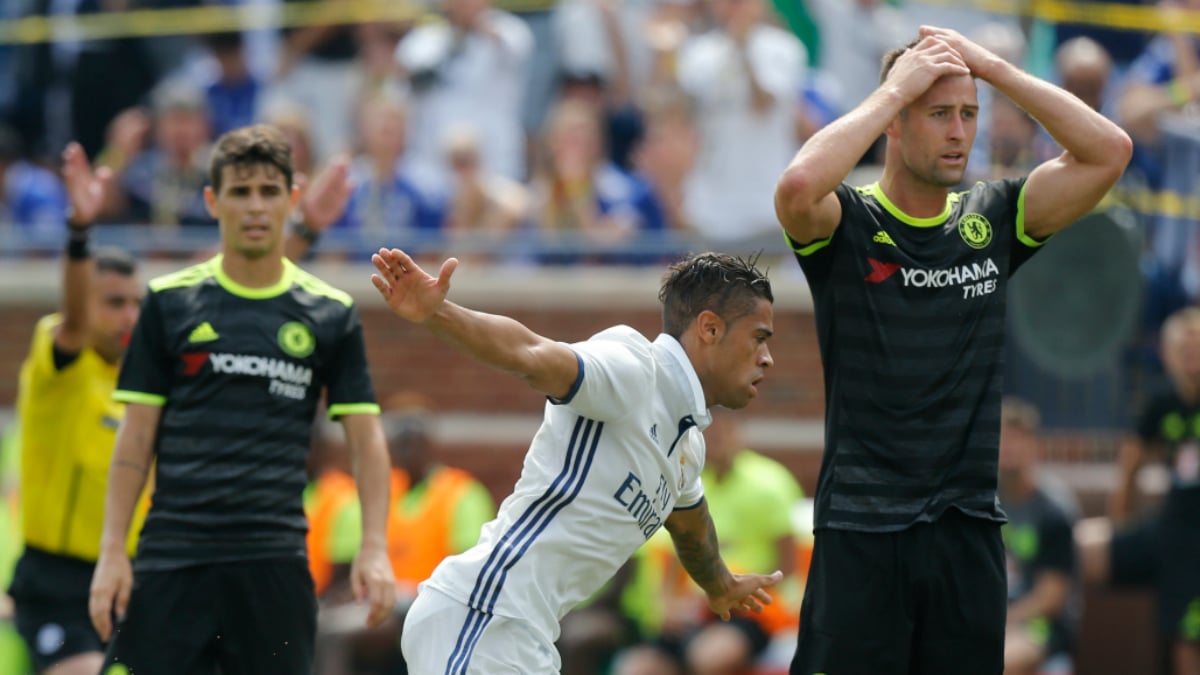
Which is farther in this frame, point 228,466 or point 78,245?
point 78,245

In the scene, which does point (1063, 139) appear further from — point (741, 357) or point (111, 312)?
point (111, 312)

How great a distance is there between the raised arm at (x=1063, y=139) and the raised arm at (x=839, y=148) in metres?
0.12

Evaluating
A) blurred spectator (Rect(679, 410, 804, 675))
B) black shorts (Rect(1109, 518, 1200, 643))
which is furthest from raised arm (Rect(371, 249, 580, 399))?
black shorts (Rect(1109, 518, 1200, 643))

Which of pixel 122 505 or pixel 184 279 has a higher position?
pixel 184 279

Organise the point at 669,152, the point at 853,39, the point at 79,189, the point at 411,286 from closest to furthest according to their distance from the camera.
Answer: the point at 411,286, the point at 79,189, the point at 669,152, the point at 853,39

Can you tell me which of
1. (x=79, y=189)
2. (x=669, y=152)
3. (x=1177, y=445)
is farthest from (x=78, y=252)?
(x=1177, y=445)

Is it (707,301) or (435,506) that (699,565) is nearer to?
(707,301)

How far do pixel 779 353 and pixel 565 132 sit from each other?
2.23 metres

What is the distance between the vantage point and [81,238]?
7.31m

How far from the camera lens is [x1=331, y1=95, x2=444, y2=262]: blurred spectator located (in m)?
13.3

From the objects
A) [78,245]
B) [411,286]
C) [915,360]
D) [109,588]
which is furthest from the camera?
[78,245]

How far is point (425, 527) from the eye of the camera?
1147 cm

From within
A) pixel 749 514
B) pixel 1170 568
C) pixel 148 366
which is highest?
pixel 148 366

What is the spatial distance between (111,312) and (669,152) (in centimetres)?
583
